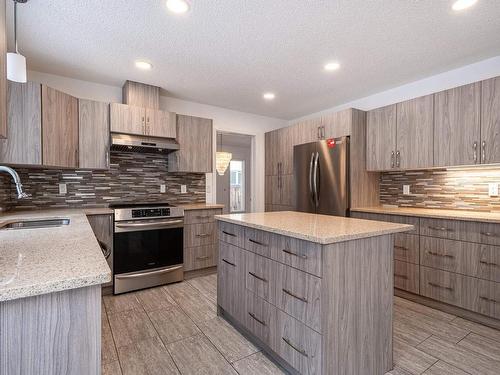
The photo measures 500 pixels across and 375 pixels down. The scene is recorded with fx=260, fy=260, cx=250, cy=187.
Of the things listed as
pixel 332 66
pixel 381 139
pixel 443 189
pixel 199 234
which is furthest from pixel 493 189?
pixel 199 234

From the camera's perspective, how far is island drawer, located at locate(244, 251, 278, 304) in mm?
1731

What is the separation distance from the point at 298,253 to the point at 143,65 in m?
2.50

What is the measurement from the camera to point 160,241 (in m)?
3.10

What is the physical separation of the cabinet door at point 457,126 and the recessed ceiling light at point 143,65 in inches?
120

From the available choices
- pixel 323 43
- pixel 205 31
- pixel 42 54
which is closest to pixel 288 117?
pixel 323 43

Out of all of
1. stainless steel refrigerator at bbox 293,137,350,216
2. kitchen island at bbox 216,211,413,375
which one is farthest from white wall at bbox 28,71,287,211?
kitchen island at bbox 216,211,413,375

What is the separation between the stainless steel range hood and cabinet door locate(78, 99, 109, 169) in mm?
130

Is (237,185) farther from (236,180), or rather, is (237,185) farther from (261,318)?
(261,318)

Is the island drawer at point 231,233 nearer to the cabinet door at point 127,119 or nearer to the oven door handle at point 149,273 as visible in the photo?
the oven door handle at point 149,273

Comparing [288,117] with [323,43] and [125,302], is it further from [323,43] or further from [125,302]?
[125,302]

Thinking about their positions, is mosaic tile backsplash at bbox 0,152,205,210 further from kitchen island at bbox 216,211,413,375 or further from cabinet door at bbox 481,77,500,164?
cabinet door at bbox 481,77,500,164

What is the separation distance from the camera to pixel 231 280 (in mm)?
2154

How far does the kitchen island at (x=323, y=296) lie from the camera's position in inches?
54.6

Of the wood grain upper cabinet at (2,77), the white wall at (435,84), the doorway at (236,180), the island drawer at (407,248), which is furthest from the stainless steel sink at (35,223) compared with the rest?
the doorway at (236,180)
